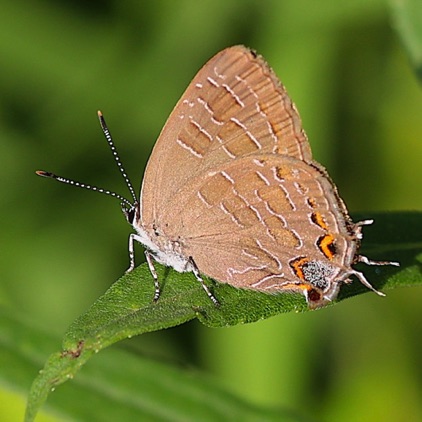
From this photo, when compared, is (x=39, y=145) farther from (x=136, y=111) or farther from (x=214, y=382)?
(x=214, y=382)

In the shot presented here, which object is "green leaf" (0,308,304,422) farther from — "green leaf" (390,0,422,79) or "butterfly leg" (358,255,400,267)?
"green leaf" (390,0,422,79)

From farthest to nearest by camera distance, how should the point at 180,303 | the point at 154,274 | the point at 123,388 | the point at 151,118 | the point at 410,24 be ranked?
the point at 151,118, the point at 410,24, the point at 123,388, the point at 154,274, the point at 180,303

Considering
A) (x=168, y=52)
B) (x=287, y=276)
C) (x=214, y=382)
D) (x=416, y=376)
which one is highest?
(x=168, y=52)

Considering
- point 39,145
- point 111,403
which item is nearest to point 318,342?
point 111,403

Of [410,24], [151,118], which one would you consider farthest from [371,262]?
[151,118]

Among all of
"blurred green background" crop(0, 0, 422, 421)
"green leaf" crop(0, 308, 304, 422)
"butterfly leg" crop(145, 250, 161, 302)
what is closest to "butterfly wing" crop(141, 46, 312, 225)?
"butterfly leg" crop(145, 250, 161, 302)

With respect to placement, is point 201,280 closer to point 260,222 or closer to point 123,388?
point 260,222
